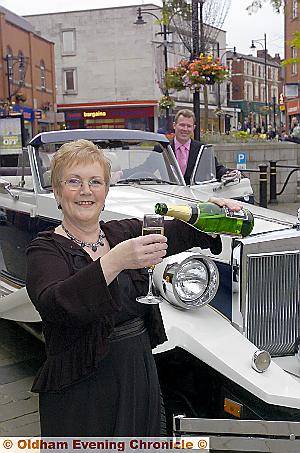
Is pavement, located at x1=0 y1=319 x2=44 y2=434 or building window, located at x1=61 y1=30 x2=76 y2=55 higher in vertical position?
building window, located at x1=61 y1=30 x2=76 y2=55

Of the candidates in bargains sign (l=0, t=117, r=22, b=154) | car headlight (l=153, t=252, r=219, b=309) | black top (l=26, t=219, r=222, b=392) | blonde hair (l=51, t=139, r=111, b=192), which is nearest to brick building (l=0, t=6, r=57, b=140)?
bargains sign (l=0, t=117, r=22, b=154)

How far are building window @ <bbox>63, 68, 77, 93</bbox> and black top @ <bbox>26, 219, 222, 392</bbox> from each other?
166 feet

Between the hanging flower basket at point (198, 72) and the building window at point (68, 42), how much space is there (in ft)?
127

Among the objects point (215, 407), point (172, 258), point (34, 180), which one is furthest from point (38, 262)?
point (34, 180)

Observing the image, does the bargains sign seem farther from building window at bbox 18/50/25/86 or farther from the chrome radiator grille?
the chrome radiator grille

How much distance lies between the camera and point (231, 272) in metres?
3.40

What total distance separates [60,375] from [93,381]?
14 cm

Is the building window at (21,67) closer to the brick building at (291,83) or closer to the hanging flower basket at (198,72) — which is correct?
the brick building at (291,83)

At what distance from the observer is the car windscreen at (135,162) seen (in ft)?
17.0

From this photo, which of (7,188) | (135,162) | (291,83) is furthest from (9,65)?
(135,162)

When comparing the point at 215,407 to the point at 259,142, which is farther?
the point at 259,142

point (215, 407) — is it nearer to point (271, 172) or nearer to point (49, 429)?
point (49, 429)

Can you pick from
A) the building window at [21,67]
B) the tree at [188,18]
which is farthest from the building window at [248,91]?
the tree at [188,18]

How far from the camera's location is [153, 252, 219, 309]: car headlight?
3.13 m
